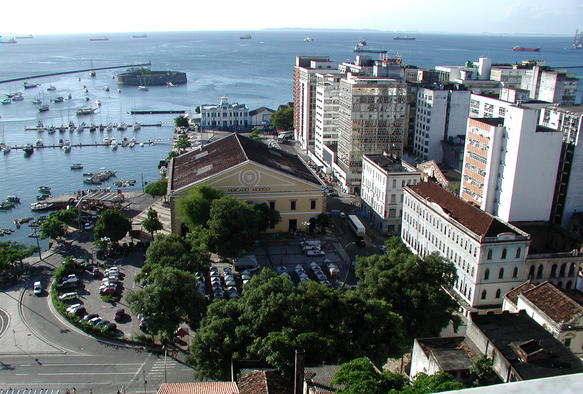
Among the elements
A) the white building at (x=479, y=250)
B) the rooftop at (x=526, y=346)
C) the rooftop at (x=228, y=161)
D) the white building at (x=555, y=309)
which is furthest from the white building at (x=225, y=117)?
the rooftop at (x=526, y=346)

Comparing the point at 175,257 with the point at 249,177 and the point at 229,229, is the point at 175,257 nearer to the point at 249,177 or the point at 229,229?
the point at 229,229

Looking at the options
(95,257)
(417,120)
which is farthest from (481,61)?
(95,257)

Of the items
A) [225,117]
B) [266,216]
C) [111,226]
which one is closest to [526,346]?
[266,216]

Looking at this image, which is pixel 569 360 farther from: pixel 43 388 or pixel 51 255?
pixel 51 255

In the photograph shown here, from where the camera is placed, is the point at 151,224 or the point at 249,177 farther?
the point at 249,177

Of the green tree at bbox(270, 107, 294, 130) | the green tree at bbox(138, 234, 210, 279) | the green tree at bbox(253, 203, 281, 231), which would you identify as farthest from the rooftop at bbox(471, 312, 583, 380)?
the green tree at bbox(270, 107, 294, 130)
